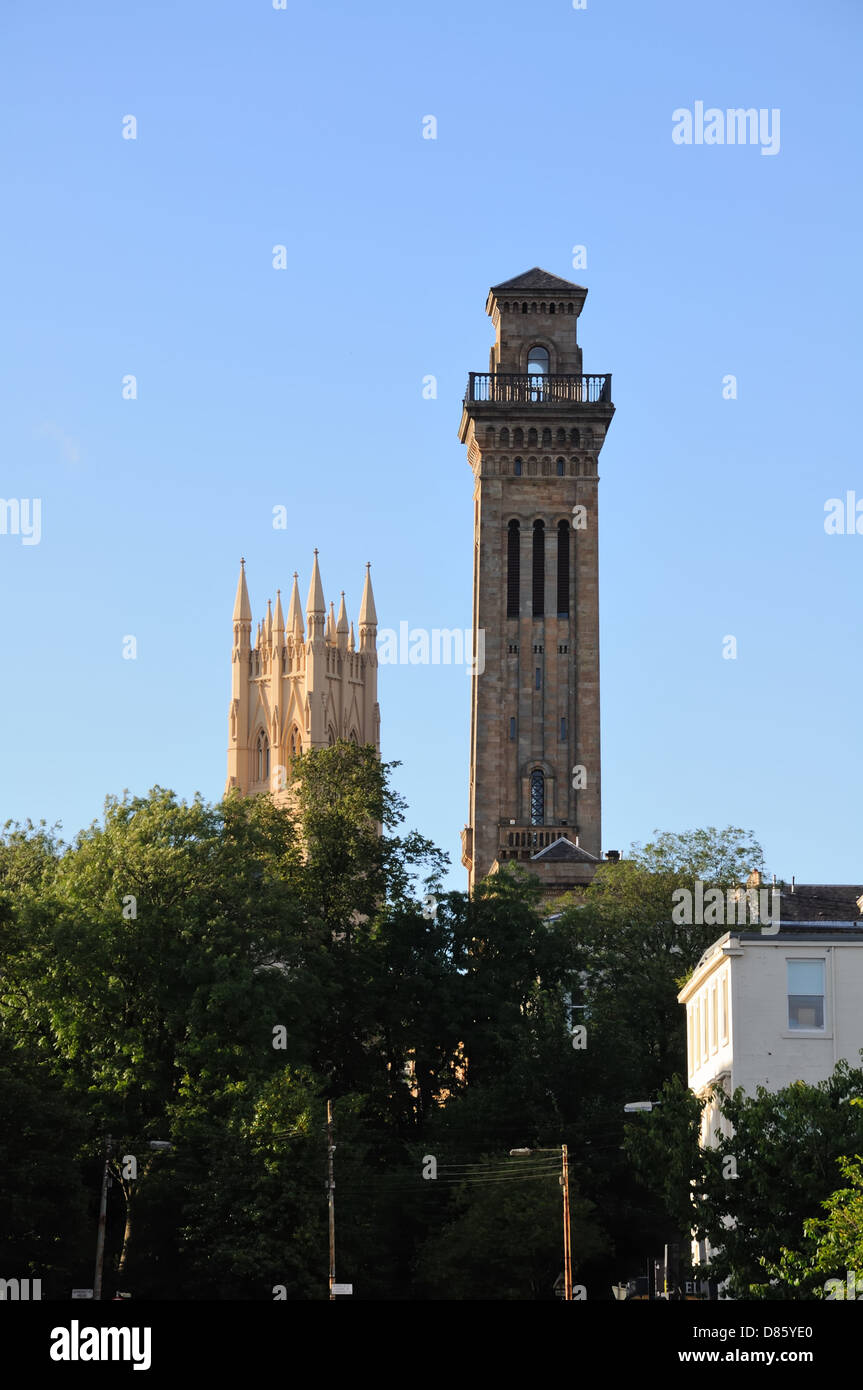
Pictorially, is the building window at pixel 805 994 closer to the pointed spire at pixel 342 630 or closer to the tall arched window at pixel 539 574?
the tall arched window at pixel 539 574

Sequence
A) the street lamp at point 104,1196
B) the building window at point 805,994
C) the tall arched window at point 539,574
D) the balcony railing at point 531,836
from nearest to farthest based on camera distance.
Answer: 1. the building window at point 805,994
2. the street lamp at point 104,1196
3. the balcony railing at point 531,836
4. the tall arched window at point 539,574

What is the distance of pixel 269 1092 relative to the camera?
2414 inches

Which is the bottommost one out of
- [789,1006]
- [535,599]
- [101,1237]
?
[101,1237]

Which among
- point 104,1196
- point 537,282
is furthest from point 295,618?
point 104,1196

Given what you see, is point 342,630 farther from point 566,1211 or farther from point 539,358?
point 566,1211

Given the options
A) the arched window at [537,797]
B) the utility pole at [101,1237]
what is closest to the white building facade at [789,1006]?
the utility pole at [101,1237]

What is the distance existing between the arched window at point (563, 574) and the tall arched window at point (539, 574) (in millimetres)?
768

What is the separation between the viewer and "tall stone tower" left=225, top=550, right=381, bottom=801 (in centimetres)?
17488

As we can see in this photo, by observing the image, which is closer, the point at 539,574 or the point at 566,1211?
the point at 566,1211

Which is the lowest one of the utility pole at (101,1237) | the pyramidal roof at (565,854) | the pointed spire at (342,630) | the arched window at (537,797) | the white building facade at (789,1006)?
the utility pole at (101,1237)

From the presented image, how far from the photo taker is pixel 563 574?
116m

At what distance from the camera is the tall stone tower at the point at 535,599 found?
113125mm

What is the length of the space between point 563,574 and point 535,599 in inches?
73.0
